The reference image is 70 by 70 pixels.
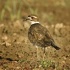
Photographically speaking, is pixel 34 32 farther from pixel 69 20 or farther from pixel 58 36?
pixel 69 20

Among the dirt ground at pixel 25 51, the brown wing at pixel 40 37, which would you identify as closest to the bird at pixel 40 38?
the brown wing at pixel 40 37

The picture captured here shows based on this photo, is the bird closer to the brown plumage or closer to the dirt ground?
the brown plumage

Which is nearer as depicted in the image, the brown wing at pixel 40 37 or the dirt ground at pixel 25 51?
the dirt ground at pixel 25 51

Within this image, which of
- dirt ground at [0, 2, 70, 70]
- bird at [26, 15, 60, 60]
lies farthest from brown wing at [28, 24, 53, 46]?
dirt ground at [0, 2, 70, 70]

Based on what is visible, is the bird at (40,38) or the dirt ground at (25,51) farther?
the bird at (40,38)

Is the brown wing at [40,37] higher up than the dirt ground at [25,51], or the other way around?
the brown wing at [40,37]

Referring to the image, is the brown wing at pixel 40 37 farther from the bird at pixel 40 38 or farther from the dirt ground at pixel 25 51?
the dirt ground at pixel 25 51

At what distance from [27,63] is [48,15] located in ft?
23.4

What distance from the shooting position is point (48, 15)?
1541 cm

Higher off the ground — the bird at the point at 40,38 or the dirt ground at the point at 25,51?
the bird at the point at 40,38

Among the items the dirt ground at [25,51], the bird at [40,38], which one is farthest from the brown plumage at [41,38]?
the dirt ground at [25,51]

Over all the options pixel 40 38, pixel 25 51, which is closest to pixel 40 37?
pixel 40 38

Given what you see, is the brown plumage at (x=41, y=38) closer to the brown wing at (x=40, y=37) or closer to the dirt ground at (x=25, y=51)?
the brown wing at (x=40, y=37)

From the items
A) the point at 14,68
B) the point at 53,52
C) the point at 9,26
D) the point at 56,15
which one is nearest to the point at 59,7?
the point at 56,15
